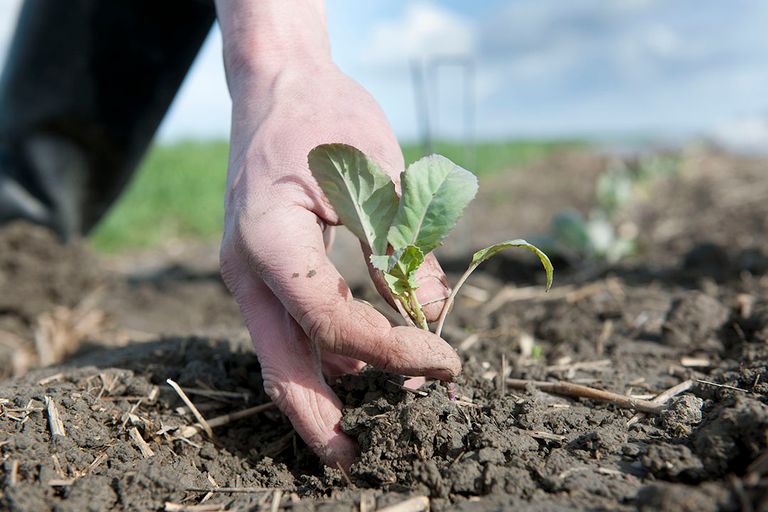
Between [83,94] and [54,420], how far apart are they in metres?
2.99

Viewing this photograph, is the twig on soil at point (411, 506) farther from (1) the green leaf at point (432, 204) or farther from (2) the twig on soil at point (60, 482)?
(2) the twig on soil at point (60, 482)

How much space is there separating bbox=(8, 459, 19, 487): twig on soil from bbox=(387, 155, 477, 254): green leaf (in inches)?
38.2

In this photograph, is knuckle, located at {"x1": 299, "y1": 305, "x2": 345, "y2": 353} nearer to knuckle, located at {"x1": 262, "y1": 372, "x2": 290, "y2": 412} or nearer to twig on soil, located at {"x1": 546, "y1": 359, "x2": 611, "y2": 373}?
knuckle, located at {"x1": 262, "y1": 372, "x2": 290, "y2": 412}

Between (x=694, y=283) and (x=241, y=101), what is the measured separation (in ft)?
8.81

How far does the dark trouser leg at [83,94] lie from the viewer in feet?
12.0

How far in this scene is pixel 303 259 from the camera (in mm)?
1458

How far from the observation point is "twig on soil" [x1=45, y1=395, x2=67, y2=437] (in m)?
1.56

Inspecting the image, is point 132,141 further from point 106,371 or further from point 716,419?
point 716,419

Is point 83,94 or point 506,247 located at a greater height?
point 83,94

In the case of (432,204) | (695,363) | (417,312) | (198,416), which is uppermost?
(432,204)

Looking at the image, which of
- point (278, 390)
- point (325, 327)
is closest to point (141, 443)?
point (278, 390)

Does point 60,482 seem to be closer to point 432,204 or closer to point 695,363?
point 432,204

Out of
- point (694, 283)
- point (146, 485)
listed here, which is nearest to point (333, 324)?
point (146, 485)

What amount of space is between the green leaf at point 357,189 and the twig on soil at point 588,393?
60cm
